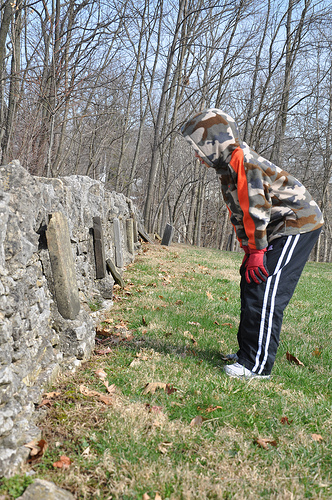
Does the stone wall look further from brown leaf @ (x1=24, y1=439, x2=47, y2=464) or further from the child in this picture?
the child

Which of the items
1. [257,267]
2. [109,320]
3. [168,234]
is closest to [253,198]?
[257,267]

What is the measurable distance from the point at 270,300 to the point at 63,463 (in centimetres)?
197

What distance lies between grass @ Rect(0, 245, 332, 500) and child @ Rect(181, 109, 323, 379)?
339mm

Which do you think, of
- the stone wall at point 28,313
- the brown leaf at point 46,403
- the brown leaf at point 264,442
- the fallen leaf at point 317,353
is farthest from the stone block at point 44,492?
the fallen leaf at point 317,353

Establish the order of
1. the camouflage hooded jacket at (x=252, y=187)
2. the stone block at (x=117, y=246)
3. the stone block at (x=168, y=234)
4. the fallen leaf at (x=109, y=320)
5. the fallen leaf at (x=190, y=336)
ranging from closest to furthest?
the camouflage hooded jacket at (x=252, y=187)
the fallen leaf at (x=190, y=336)
the fallen leaf at (x=109, y=320)
the stone block at (x=117, y=246)
the stone block at (x=168, y=234)

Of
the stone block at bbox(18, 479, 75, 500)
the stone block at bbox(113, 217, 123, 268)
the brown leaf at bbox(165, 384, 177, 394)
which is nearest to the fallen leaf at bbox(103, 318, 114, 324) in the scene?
the brown leaf at bbox(165, 384, 177, 394)

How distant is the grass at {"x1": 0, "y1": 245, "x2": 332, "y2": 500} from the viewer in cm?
199

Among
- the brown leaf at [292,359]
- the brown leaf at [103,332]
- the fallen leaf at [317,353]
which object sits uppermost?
the fallen leaf at [317,353]

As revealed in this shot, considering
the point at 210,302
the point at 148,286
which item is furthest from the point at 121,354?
the point at 148,286

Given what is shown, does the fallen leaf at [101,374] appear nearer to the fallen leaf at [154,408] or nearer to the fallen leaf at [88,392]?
the fallen leaf at [88,392]

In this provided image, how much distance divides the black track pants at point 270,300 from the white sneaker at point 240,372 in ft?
0.11

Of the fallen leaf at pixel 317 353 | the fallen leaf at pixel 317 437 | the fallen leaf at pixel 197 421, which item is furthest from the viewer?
the fallen leaf at pixel 317 353

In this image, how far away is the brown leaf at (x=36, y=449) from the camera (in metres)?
2.08

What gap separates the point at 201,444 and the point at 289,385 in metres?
1.20
